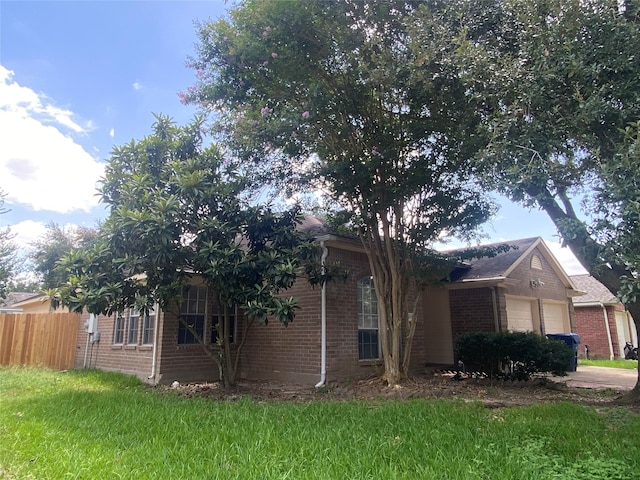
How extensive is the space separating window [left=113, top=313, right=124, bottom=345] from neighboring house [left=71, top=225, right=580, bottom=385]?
0.10 feet

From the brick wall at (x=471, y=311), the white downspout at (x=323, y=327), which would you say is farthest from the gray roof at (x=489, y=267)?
the white downspout at (x=323, y=327)

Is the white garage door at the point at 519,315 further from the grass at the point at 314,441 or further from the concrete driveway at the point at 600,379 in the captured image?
the grass at the point at 314,441

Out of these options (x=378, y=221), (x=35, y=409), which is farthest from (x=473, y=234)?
(x=35, y=409)

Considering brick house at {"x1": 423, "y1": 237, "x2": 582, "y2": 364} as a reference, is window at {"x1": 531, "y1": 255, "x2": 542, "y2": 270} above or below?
above

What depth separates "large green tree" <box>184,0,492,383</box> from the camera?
8328 millimetres

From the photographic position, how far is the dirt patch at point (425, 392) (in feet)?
28.6

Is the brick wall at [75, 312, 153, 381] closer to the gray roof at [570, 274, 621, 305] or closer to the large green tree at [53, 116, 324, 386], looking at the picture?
the large green tree at [53, 116, 324, 386]

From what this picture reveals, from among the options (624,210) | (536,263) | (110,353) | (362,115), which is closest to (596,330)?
(536,263)

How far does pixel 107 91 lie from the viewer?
12445 millimetres

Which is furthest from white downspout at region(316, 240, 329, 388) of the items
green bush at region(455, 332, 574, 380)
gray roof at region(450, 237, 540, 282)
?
gray roof at region(450, 237, 540, 282)

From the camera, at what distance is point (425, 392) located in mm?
9164

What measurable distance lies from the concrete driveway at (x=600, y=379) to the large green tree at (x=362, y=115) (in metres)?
4.93

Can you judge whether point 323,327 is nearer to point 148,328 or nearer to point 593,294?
point 148,328

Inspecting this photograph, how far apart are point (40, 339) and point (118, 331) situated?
406 centimetres
